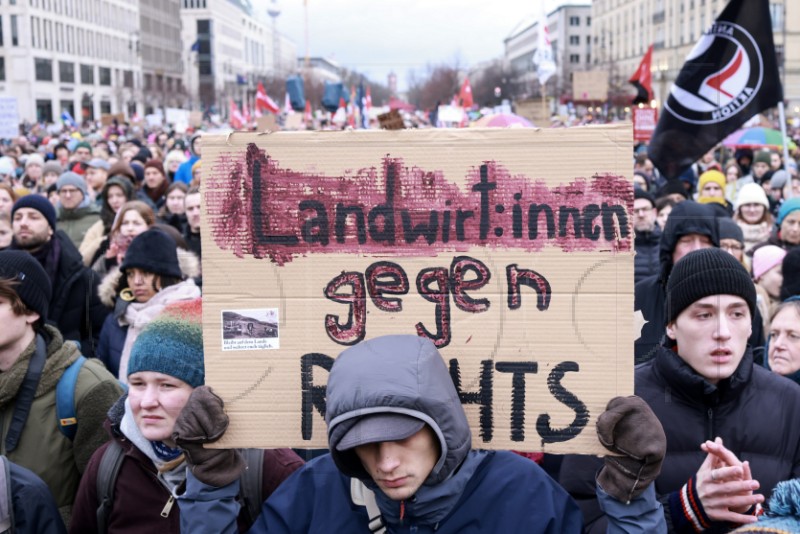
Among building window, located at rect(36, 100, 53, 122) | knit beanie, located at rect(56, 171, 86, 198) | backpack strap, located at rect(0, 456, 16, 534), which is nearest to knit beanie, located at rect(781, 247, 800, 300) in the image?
backpack strap, located at rect(0, 456, 16, 534)

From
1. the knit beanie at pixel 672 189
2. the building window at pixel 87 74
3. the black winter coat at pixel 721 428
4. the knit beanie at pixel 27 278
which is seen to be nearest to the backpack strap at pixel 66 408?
the knit beanie at pixel 27 278

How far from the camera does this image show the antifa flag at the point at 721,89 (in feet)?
20.3

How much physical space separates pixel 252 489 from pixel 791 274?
3.31 m

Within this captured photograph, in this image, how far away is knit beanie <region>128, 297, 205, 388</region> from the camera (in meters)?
2.96

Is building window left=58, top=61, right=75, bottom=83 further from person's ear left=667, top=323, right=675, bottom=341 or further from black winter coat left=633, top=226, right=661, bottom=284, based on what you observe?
person's ear left=667, top=323, right=675, bottom=341

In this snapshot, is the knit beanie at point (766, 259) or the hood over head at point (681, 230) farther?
the knit beanie at point (766, 259)

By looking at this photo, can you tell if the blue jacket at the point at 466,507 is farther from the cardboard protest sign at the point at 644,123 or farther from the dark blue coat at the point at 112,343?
the cardboard protest sign at the point at 644,123

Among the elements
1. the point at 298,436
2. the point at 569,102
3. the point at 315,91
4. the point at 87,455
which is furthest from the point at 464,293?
the point at 315,91

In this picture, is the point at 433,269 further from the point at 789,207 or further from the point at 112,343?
the point at 789,207

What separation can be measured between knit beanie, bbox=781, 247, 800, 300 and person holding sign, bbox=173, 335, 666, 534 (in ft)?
9.72

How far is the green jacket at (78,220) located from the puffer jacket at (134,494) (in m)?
5.62

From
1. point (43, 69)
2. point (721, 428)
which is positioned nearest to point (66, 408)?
point (721, 428)

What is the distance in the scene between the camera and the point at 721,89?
6.27 m

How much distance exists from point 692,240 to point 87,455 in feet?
10.0
